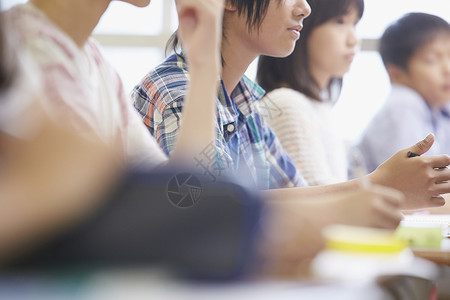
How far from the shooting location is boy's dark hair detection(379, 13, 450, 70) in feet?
7.04

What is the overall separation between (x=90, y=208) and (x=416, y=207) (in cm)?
76

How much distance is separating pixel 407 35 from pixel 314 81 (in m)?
0.65

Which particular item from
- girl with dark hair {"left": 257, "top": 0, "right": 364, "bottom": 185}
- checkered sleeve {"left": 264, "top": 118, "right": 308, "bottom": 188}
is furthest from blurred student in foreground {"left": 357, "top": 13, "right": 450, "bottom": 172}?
checkered sleeve {"left": 264, "top": 118, "right": 308, "bottom": 188}

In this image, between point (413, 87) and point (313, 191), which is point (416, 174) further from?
point (413, 87)

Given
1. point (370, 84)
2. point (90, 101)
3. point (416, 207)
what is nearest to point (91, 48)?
point (90, 101)

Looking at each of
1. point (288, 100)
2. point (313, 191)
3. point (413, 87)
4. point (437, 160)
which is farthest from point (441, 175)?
point (413, 87)

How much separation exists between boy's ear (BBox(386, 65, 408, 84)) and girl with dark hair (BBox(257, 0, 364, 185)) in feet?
1.51

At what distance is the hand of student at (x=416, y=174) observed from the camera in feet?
3.22

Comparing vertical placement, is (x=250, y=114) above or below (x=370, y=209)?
below

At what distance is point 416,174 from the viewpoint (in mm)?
987

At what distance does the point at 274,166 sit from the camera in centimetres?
128

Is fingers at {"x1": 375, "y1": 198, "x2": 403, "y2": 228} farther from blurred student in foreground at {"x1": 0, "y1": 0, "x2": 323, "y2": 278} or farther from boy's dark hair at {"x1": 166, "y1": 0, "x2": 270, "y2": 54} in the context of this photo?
boy's dark hair at {"x1": 166, "y1": 0, "x2": 270, "y2": 54}

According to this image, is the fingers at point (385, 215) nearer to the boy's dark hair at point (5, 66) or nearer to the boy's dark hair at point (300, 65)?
the boy's dark hair at point (5, 66)

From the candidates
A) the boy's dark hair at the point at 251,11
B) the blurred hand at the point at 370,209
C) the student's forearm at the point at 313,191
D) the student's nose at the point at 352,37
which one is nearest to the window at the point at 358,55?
the student's nose at the point at 352,37
